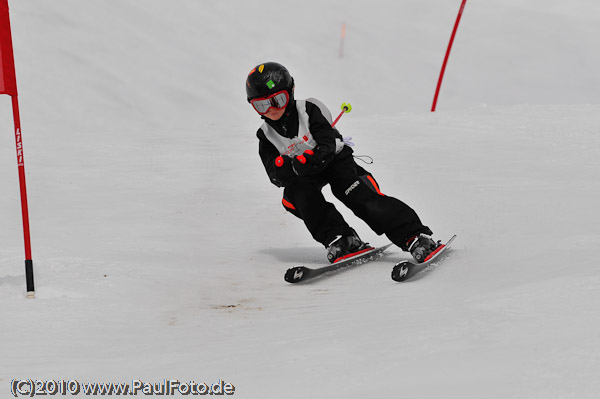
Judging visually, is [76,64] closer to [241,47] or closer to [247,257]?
[241,47]

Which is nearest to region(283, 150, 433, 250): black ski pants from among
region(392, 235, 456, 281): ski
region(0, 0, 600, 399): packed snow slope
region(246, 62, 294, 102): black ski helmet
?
region(0, 0, 600, 399): packed snow slope

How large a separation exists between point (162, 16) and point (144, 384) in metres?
14.9

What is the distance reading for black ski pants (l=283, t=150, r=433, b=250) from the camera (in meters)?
4.36

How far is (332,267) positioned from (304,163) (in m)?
0.61

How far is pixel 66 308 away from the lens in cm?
344

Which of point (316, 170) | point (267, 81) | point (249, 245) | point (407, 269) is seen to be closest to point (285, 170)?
point (316, 170)

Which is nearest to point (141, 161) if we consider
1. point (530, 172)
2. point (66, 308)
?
point (530, 172)

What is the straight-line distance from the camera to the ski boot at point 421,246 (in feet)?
13.3

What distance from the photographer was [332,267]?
4.26m

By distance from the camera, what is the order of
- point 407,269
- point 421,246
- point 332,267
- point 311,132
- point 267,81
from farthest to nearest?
point 311,132 < point 267,81 < point 332,267 < point 421,246 < point 407,269

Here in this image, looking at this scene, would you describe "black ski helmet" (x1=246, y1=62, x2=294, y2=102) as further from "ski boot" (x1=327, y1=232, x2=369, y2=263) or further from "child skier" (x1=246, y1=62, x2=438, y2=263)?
"ski boot" (x1=327, y1=232, x2=369, y2=263)

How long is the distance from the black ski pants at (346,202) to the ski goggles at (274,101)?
45cm

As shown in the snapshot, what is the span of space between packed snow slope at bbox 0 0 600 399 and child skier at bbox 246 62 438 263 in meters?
0.28

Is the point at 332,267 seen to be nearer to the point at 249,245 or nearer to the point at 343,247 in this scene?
the point at 343,247
